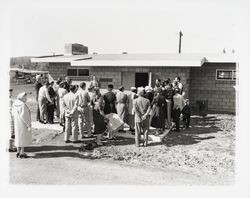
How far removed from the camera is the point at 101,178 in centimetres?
715

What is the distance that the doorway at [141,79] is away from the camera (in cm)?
1699

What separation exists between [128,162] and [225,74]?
1041cm

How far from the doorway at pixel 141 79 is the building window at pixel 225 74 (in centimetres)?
387

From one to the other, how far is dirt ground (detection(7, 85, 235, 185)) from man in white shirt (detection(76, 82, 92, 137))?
30.7 inches

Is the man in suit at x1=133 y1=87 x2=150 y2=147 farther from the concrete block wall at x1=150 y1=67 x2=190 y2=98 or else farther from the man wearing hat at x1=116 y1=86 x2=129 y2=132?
the concrete block wall at x1=150 y1=67 x2=190 y2=98

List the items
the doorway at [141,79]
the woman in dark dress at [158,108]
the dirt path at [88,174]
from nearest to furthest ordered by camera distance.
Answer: the dirt path at [88,174] < the woman in dark dress at [158,108] < the doorway at [141,79]

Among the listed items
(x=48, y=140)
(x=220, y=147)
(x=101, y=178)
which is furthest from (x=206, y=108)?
(x=101, y=178)

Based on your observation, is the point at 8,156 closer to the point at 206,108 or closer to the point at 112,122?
the point at 112,122

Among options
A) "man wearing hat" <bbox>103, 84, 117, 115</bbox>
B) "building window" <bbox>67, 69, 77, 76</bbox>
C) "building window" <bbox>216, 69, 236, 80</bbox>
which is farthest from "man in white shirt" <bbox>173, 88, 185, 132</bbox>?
"building window" <bbox>67, 69, 77, 76</bbox>

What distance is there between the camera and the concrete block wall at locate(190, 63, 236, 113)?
54.5 feet

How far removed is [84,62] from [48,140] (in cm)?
671

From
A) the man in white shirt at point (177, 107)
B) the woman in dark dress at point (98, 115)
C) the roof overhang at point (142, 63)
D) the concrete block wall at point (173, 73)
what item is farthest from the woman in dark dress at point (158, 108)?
the concrete block wall at point (173, 73)

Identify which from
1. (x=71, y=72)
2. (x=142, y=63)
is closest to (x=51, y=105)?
(x=142, y=63)

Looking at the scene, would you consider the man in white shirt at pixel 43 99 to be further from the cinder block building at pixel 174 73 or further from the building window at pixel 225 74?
the building window at pixel 225 74
